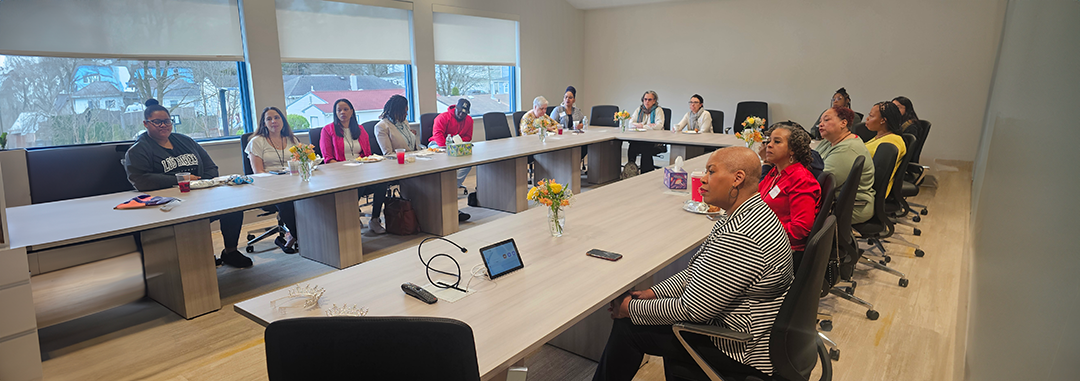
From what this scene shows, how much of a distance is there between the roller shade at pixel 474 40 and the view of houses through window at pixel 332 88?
2.49 ft

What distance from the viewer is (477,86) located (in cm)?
851

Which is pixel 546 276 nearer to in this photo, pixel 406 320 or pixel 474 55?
pixel 406 320

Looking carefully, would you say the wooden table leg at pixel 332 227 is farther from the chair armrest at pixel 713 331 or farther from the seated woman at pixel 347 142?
the chair armrest at pixel 713 331

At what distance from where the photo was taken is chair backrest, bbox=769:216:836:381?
5.15ft

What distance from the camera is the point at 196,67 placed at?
17.7ft

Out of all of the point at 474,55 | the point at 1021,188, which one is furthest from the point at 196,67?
the point at 1021,188

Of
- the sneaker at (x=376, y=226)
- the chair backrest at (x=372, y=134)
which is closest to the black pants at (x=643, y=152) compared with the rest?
the chair backrest at (x=372, y=134)

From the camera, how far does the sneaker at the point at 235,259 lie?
4.15 m

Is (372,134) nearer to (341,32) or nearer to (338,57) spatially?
(338,57)

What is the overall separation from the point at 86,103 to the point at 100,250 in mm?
2231

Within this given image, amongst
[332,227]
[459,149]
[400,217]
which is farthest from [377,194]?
[332,227]

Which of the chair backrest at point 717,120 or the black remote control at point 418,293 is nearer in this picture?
the black remote control at point 418,293

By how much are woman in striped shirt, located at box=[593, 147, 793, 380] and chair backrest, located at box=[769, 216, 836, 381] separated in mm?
78

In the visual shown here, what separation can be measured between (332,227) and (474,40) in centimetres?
479
